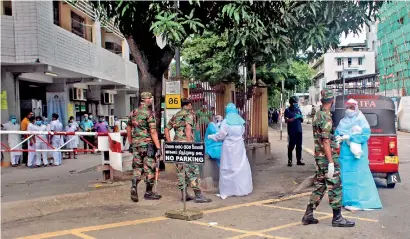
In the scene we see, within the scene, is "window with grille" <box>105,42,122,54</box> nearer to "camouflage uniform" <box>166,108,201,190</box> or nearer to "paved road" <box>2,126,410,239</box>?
"camouflage uniform" <box>166,108,201,190</box>

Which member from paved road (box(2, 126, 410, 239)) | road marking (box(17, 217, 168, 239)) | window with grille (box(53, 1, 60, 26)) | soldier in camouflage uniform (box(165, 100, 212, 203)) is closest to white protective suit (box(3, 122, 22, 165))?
window with grille (box(53, 1, 60, 26))

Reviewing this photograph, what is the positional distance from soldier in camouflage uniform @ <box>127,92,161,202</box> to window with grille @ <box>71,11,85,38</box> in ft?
40.4

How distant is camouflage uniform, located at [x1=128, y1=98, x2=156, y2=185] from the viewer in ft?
24.7

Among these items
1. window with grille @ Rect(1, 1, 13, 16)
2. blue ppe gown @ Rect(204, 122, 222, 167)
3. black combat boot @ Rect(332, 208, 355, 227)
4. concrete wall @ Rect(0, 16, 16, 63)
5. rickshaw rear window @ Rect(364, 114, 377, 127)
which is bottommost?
black combat boot @ Rect(332, 208, 355, 227)

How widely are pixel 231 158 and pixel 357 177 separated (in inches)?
88.3

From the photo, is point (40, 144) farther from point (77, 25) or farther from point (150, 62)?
point (150, 62)

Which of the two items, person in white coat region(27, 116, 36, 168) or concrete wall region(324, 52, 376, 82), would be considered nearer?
person in white coat region(27, 116, 36, 168)

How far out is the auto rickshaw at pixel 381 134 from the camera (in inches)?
337

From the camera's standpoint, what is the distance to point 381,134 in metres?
8.67

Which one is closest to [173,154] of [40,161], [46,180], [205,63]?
[46,180]

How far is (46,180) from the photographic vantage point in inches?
438

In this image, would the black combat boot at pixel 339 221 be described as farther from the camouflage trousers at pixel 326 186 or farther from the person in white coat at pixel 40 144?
the person in white coat at pixel 40 144

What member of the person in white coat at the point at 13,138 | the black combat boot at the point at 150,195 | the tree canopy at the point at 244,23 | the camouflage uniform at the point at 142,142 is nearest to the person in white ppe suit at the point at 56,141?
the person in white coat at the point at 13,138

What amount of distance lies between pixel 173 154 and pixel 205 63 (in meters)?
18.4
